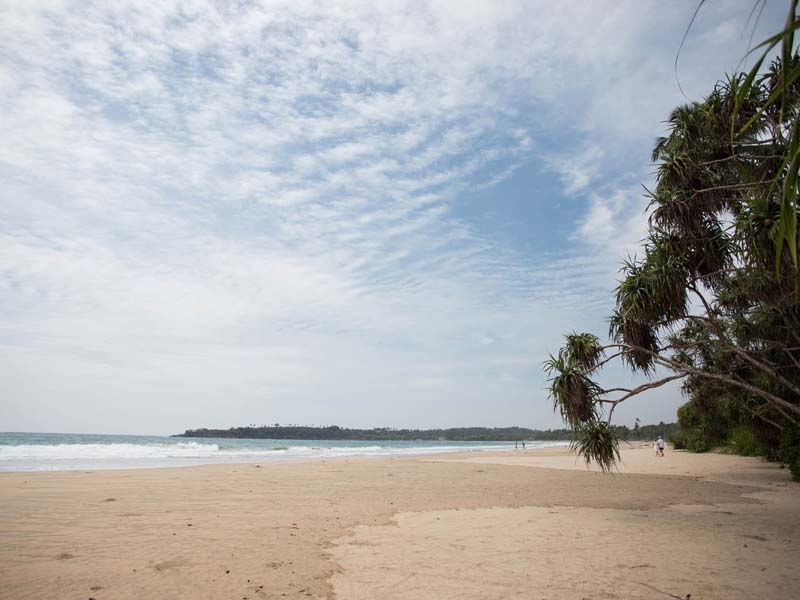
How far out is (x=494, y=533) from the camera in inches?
341

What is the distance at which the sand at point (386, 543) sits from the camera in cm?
575

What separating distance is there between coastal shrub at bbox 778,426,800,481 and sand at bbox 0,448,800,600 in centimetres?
236

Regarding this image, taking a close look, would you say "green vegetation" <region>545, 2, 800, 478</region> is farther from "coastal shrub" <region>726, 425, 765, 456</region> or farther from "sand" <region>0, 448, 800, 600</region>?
"coastal shrub" <region>726, 425, 765, 456</region>

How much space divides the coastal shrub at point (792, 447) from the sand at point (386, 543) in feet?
7.73

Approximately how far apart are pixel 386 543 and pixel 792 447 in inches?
614

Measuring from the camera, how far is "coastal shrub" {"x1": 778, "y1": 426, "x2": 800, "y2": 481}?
16328 millimetres

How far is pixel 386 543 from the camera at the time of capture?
7.92 m

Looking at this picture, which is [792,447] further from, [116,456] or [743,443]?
[116,456]

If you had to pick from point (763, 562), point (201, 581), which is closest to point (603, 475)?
point (763, 562)

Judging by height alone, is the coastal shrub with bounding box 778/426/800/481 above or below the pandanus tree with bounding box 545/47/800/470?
below

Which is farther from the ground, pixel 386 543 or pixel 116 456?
pixel 116 456

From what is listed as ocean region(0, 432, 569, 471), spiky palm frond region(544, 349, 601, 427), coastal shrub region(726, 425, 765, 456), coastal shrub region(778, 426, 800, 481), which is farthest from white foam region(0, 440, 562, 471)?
coastal shrub region(778, 426, 800, 481)

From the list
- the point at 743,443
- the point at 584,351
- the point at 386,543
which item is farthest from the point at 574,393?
the point at 743,443

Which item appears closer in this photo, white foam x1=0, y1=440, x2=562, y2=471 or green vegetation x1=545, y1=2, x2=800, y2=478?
green vegetation x1=545, y1=2, x2=800, y2=478
